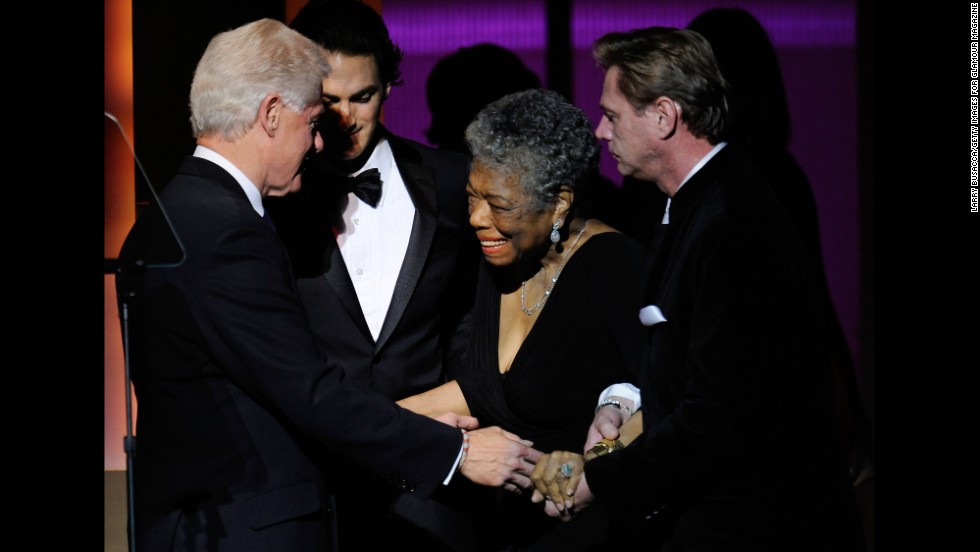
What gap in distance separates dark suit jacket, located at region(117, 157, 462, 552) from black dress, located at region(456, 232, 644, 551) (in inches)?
25.5

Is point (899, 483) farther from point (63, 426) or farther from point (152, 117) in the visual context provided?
point (152, 117)

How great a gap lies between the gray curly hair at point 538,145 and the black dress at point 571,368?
0.18 meters

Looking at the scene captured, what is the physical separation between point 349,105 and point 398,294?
1.81 ft

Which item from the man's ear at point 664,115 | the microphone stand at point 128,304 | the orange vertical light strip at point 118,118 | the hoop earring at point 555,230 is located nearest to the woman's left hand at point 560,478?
the hoop earring at point 555,230

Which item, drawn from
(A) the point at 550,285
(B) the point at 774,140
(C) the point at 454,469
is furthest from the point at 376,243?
(B) the point at 774,140

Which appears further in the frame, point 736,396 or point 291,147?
point 291,147

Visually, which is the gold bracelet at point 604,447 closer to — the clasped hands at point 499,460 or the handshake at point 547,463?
the handshake at point 547,463

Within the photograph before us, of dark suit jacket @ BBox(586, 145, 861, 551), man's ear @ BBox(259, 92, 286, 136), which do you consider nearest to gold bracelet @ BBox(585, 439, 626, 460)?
dark suit jacket @ BBox(586, 145, 861, 551)

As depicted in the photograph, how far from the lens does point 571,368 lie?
2730mm

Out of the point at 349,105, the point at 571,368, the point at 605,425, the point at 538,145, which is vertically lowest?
the point at 605,425

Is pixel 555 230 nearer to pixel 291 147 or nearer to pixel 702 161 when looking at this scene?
pixel 702 161

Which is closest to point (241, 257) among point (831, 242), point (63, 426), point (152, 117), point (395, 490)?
point (63, 426)

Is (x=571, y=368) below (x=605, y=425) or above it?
above

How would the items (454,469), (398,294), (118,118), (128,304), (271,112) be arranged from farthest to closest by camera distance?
1. (118,118)
2. (398,294)
3. (454,469)
4. (271,112)
5. (128,304)
